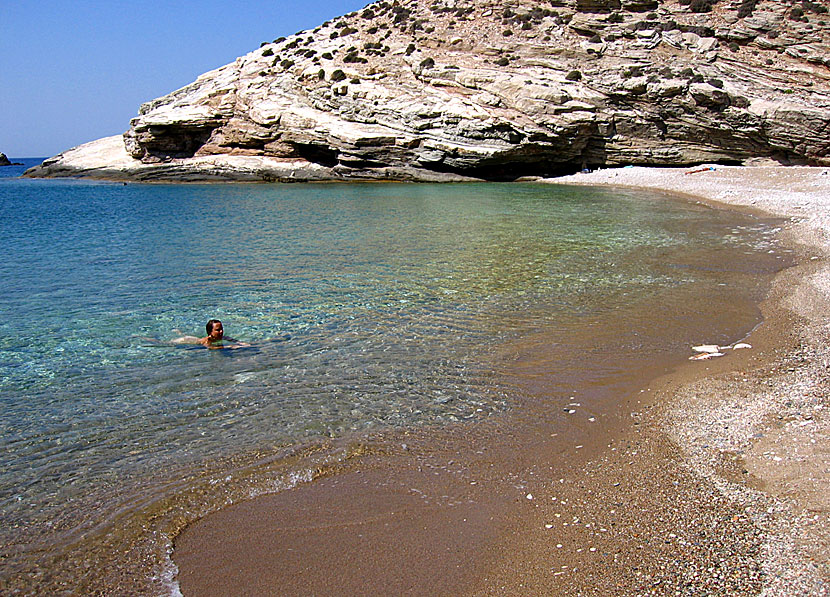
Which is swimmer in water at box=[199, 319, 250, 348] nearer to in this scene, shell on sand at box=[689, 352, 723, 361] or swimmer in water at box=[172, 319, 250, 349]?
swimmer in water at box=[172, 319, 250, 349]

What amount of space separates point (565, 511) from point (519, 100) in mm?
41628

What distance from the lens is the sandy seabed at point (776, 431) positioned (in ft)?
13.5

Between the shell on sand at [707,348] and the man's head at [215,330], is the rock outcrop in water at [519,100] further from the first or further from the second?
the man's head at [215,330]

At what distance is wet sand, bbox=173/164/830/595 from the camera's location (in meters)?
4.10

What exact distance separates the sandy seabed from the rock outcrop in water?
3270cm

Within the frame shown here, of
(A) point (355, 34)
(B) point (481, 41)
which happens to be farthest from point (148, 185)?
(B) point (481, 41)

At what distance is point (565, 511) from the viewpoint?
4898 millimetres

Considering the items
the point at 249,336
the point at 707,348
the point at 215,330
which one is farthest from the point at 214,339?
the point at 707,348

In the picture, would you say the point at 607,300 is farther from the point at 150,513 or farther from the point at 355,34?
the point at 355,34

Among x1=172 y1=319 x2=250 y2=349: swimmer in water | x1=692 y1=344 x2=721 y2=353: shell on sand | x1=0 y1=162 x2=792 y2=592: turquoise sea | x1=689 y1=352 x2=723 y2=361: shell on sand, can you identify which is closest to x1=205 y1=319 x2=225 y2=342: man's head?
x1=172 y1=319 x2=250 y2=349: swimmer in water

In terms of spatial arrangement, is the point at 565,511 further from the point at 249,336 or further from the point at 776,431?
the point at 249,336

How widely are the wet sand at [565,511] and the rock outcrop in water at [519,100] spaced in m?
37.0

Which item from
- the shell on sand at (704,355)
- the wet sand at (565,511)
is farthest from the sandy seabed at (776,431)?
the shell on sand at (704,355)

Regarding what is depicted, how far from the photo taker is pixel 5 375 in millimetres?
8469
